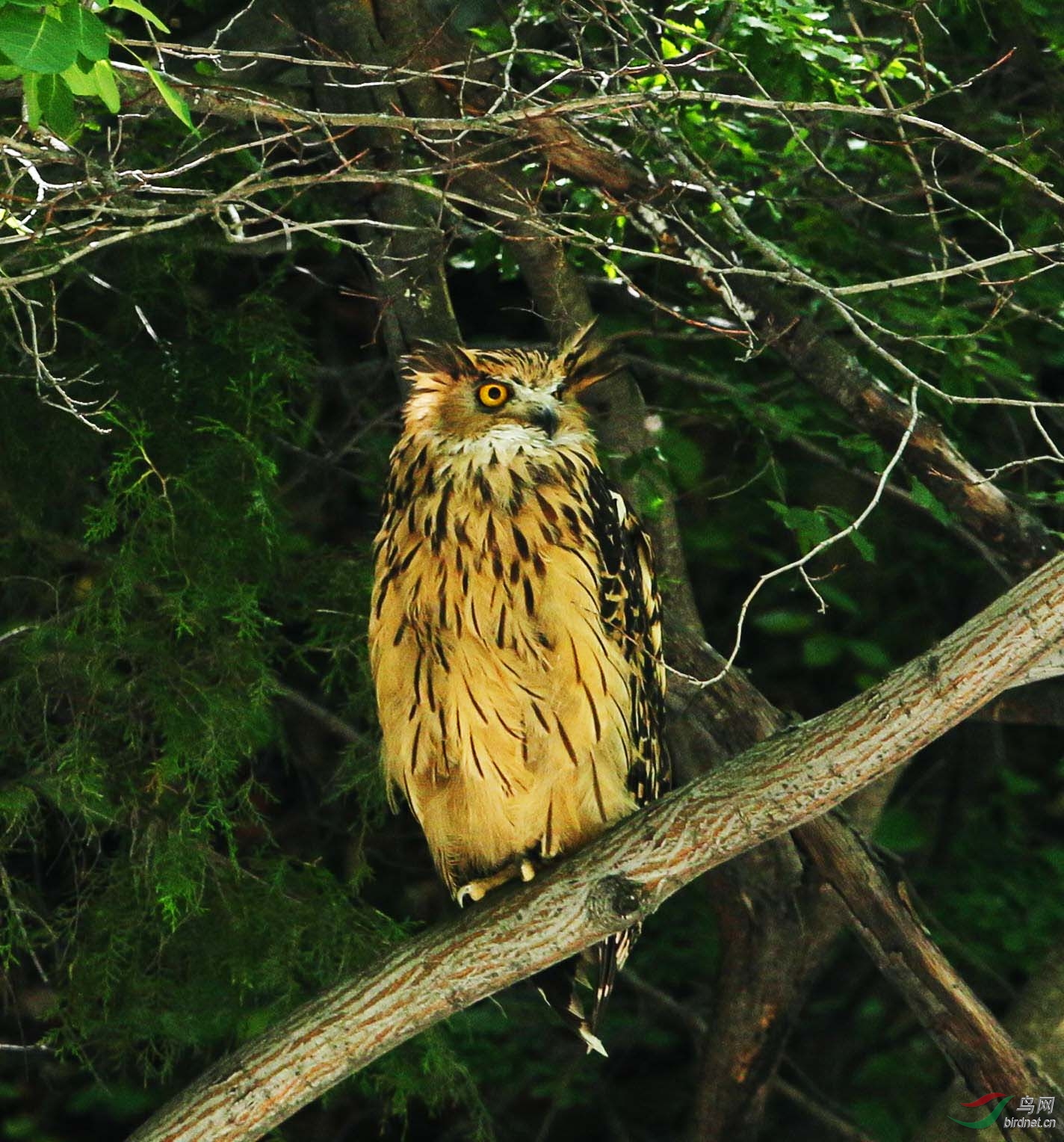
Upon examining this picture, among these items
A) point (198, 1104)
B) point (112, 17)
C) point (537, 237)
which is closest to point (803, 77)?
point (537, 237)

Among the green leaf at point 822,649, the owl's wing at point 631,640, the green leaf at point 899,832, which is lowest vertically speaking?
the green leaf at point 899,832

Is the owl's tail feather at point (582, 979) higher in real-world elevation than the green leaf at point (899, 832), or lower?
higher

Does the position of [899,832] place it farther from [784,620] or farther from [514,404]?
[514,404]

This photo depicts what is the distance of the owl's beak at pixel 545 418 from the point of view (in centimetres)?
250

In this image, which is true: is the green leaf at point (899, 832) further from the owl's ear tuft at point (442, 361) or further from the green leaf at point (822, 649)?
the owl's ear tuft at point (442, 361)

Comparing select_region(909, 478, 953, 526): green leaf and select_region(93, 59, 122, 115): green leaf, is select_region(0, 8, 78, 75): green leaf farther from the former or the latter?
select_region(909, 478, 953, 526): green leaf

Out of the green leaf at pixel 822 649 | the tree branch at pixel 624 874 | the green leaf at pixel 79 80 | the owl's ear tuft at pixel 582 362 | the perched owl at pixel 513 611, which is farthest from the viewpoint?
the green leaf at pixel 822 649

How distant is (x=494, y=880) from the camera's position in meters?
A: 2.70

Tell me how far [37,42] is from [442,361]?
1.05 m

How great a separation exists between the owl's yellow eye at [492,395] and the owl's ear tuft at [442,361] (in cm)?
4

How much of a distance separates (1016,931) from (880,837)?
406 millimetres

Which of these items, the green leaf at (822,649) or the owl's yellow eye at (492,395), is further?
the green leaf at (822,649)

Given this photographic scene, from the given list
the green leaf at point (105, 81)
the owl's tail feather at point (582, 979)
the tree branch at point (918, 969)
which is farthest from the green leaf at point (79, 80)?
the tree branch at point (918, 969)

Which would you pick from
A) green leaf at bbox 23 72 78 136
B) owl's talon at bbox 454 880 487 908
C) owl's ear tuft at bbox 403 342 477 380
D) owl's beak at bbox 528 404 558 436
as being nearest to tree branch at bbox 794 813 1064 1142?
owl's talon at bbox 454 880 487 908
